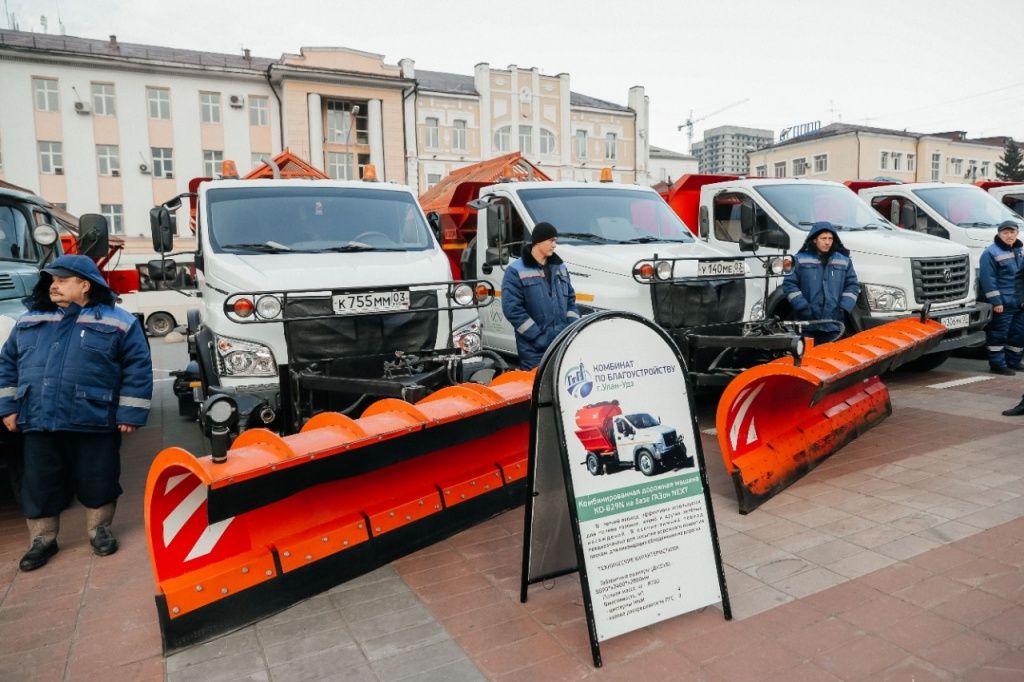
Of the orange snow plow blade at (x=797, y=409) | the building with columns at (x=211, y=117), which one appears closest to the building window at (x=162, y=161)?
the building with columns at (x=211, y=117)

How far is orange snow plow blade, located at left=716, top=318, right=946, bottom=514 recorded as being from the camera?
15.0 feet

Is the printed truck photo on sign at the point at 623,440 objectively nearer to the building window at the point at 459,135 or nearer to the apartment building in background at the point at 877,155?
the building window at the point at 459,135

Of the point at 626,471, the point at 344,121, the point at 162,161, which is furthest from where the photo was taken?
the point at 344,121

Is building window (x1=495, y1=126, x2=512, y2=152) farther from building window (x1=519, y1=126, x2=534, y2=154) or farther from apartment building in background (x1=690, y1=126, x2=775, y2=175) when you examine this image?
apartment building in background (x1=690, y1=126, x2=775, y2=175)

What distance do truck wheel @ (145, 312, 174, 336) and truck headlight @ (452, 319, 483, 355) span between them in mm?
17348

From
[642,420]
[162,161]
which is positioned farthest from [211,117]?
[642,420]

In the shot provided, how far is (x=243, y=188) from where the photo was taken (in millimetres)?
6383

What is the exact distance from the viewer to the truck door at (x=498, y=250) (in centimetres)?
724

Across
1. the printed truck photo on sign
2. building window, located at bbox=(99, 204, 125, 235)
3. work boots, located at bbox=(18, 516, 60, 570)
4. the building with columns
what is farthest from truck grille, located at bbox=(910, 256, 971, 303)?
building window, located at bbox=(99, 204, 125, 235)

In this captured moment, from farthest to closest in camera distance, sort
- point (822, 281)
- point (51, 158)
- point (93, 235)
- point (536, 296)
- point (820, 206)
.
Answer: point (51, 158), point (820, 206), point (822, 281), point (93, 235), point (536, 296)

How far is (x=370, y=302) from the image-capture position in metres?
5.30

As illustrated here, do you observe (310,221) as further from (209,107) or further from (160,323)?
(209,107)

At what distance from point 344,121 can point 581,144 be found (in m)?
16.7

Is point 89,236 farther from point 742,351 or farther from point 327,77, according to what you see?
point 327,77
